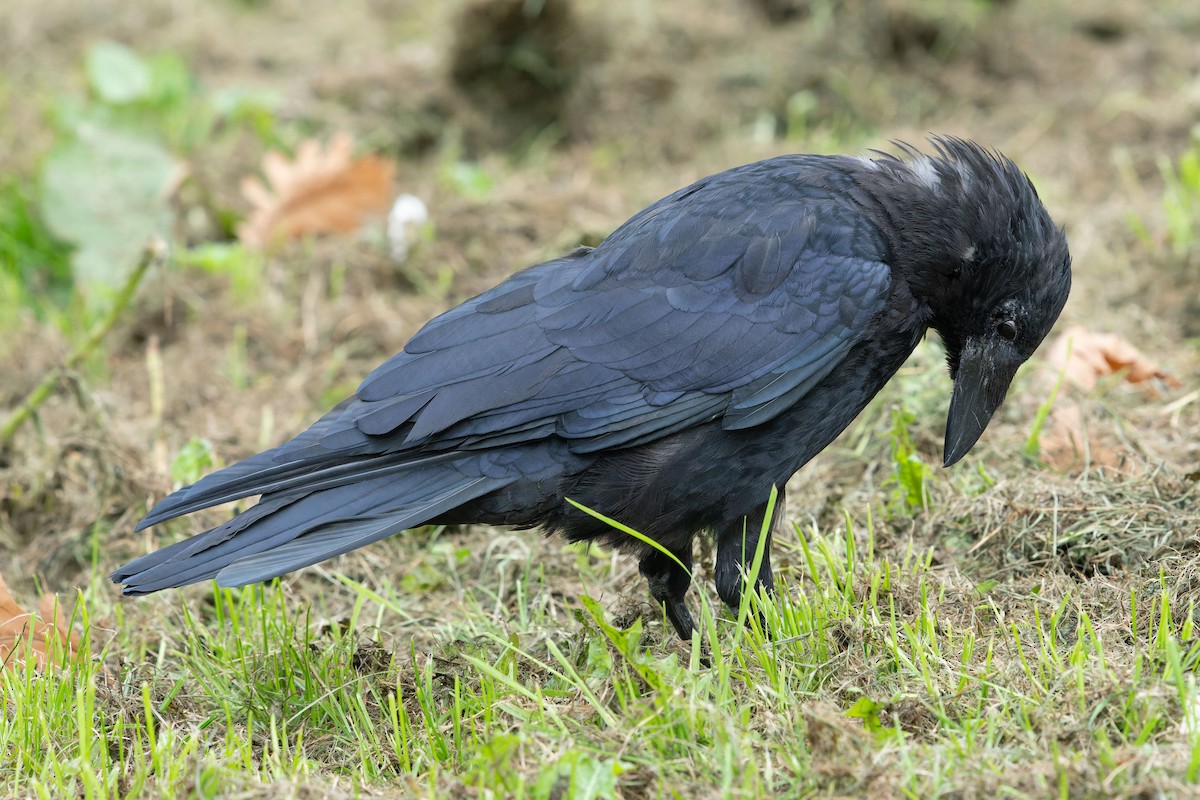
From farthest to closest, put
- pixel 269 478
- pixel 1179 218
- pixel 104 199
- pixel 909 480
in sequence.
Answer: pixel 104 199, pixel 1179 218, pixel 909 480, pixel 269 478

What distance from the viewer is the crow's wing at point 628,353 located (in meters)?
3.34

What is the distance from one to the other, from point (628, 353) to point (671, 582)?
67cm

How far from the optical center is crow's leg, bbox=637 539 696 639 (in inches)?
141

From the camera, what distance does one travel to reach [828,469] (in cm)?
444

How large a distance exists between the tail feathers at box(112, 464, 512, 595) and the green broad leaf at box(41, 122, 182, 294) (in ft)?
9.93

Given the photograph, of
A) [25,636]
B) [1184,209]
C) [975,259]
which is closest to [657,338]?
[975,259]

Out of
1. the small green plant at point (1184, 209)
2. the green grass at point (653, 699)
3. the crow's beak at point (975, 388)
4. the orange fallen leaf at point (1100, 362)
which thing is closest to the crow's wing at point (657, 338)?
the crow's beak at point (975, 388)

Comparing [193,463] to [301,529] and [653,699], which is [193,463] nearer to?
[301,529]

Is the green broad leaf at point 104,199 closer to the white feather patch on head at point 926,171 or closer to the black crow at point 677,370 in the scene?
the black crow at point 677,370

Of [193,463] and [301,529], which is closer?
[301,529]

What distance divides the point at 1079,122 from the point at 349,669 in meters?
5.46

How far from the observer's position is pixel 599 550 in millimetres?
4258

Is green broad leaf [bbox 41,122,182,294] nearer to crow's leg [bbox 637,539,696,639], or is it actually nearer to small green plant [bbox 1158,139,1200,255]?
crow's leg [bbox 637,539,696,639]

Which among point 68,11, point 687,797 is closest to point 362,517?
point 687,797
